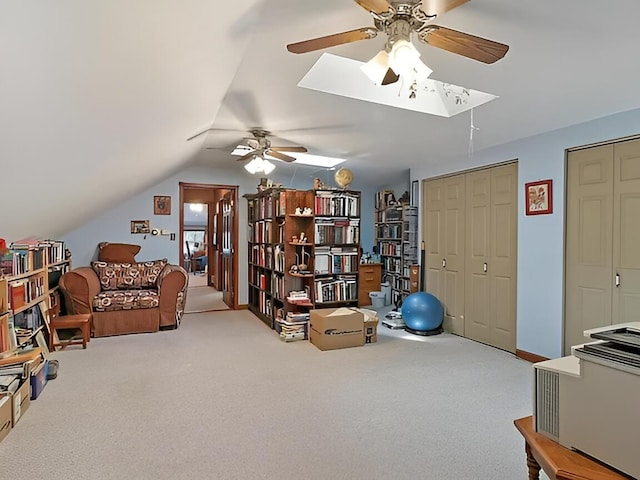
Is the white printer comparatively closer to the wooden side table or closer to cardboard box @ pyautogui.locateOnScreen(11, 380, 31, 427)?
cardboard box @ pyautogui.locateOnScreen(11, 380, 31, 427)

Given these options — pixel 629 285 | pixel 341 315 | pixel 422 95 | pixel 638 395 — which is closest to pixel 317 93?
pixel 422 95

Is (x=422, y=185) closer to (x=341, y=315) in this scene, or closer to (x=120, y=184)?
(x=341, y=315)

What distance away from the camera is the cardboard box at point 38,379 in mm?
2842

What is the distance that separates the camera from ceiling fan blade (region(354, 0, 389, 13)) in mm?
1561

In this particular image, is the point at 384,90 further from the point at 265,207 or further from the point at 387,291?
the point at 387,291

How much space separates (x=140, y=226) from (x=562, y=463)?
6011 mm

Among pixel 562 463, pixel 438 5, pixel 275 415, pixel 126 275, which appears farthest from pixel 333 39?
pixel 126 275

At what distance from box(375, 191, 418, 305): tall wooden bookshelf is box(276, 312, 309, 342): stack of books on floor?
181 cm

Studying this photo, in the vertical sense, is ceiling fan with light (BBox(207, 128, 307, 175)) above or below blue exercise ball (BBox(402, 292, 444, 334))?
above

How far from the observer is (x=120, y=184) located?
161 inches

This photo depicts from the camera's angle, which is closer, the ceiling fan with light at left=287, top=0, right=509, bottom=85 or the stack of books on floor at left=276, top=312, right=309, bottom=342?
the ceiling fan with light at left=287, top=0, right=509, bottom=85

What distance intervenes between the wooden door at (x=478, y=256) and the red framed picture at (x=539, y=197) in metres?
0.54

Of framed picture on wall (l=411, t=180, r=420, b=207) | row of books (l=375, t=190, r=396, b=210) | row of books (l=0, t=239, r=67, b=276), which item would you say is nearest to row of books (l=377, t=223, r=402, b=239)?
row of books (l=375, t=190, r=396, b=210)

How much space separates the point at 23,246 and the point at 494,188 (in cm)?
477
